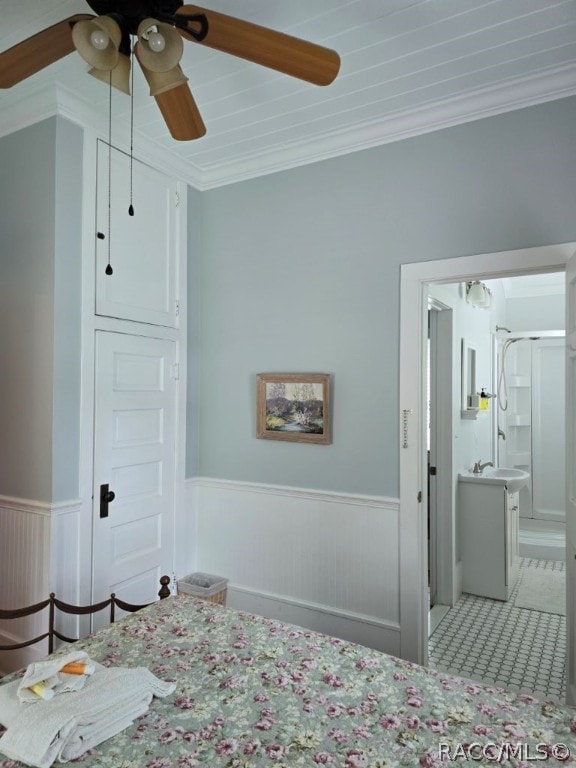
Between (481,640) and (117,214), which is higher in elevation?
(117,214)

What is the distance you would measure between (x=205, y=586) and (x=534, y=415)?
403 centimetres

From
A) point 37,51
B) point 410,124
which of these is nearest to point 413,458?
point 410,124

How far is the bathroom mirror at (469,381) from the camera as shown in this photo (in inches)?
157

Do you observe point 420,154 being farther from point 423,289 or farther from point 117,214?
point 117,214

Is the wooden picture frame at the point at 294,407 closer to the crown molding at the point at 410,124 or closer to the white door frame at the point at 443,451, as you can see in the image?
the white door frame at the point at 443,451

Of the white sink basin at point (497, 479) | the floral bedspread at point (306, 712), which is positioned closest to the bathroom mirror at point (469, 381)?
the white sink basin at point (497, 479)

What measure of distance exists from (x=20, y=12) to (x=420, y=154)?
1879 millimetres

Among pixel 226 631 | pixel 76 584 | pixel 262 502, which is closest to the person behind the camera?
pixel 226 631

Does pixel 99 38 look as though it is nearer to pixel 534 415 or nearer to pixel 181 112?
pixel 181 112

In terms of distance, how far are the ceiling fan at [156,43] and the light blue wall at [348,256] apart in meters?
1.25

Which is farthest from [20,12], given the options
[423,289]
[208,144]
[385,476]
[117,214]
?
[385,476]

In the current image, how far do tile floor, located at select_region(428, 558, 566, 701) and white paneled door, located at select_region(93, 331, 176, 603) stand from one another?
1743 mm

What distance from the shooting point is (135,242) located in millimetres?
→ 2908

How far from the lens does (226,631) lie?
5.88ft
